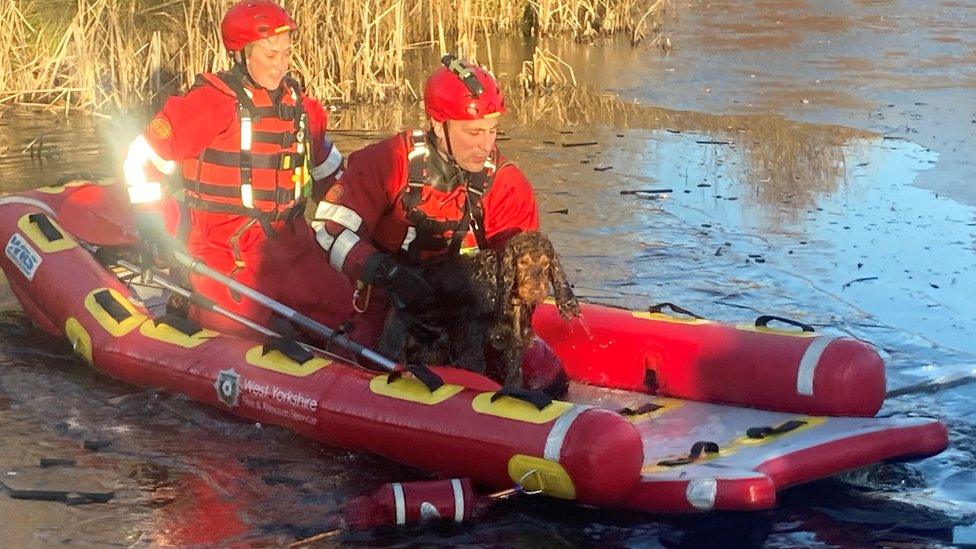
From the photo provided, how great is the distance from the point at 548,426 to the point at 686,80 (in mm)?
8568

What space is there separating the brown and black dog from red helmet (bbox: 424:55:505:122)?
49 cm

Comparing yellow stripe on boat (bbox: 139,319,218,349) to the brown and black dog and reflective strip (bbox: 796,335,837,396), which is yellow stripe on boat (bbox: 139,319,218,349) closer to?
the brown and black dog

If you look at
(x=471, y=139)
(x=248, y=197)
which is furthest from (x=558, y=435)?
(x=248, y=197)

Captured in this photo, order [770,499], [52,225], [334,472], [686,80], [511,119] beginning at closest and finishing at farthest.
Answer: [770,499] → [334,472] → [52,225] → [511,119] → [686,80]

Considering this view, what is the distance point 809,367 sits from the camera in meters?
5.23

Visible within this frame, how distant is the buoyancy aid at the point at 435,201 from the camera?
5.37 meters

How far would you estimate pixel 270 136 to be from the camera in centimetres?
610

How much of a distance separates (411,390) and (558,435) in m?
0.66

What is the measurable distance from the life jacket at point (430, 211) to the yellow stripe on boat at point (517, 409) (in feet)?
2.68

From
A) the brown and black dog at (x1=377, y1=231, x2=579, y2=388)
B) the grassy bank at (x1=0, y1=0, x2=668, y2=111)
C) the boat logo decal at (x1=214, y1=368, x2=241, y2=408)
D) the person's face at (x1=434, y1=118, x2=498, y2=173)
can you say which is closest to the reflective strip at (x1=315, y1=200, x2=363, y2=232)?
the brown and black dog at (x1=377, y1=231, x2=579, y2=388)

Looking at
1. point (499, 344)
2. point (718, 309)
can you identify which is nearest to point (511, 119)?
point (718, 309)

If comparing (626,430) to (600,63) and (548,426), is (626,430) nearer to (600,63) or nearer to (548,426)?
(548,426)

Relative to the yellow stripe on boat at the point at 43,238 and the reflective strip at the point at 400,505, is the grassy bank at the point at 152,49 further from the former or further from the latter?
the reflective strip at the point at 400,505

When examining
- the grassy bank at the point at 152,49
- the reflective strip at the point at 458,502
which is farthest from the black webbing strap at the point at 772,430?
the grassy bank at the point at 152,49
